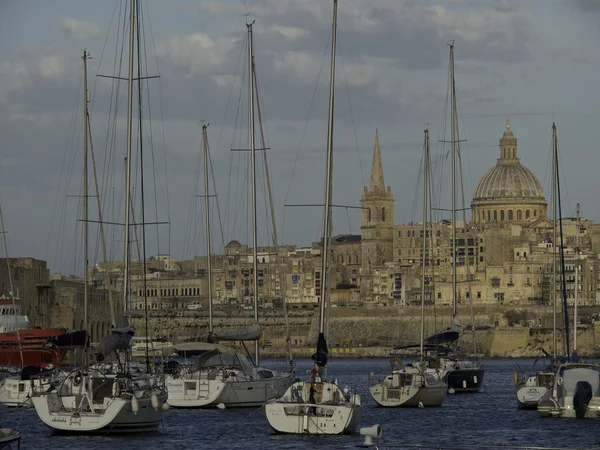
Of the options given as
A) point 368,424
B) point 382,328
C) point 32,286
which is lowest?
point 368,424

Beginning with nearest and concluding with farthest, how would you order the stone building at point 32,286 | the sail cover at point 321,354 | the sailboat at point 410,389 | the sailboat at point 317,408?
the sailboat at point 317,408 < the sail cover at point 321,354 < the sailboat at point 410,389 < the stone building at point 32,286

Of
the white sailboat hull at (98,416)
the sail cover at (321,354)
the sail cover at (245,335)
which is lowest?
the white sailboat hull at (98,416)

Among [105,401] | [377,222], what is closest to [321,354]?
[105,401]

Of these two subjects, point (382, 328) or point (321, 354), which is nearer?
point (321, 354)

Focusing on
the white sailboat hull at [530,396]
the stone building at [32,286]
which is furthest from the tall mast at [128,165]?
the stone building at [32,286]

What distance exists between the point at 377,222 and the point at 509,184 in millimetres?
18076

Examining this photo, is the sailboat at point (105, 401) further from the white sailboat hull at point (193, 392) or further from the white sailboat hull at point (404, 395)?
the white sailboat hull at point (404, 395)

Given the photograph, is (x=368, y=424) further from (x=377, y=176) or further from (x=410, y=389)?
(x=377, y=176)

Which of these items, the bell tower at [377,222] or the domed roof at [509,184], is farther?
the domed roof at [509,184]

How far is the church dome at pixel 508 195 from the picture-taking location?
183 m

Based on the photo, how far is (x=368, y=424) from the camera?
3825 cm

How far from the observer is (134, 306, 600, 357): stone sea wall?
12344 centimetres

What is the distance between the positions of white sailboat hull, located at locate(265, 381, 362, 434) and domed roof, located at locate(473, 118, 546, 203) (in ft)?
496

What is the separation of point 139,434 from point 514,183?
153 m
